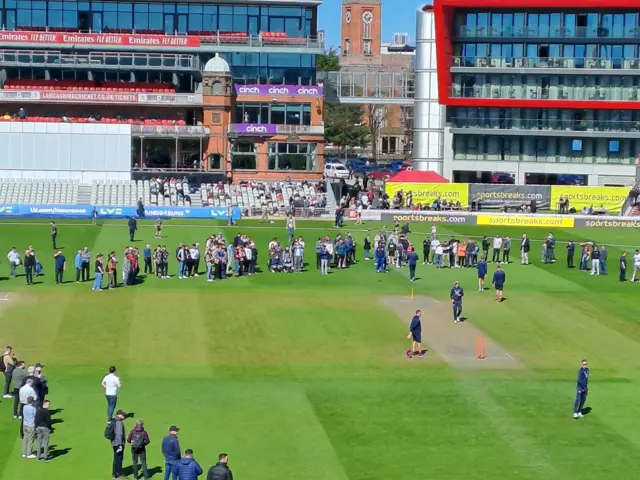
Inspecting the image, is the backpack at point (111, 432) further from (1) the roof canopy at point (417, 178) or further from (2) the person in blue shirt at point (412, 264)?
(1) the roof canopy at point (417, 178)

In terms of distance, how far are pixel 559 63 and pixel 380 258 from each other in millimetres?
40355

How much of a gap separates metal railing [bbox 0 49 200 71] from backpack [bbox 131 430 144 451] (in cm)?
6114

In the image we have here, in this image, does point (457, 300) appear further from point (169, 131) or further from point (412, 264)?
point (169, 131)

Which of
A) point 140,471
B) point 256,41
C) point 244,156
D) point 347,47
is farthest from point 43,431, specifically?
point 347,47

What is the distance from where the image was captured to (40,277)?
46469 mm

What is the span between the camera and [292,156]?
83.1 m

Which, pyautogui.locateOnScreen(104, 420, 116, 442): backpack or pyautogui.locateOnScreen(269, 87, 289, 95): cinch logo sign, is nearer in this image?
pyautogui.locateOnScreen(104, 420, 116, 442): backpack

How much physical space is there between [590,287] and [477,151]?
1636 inches

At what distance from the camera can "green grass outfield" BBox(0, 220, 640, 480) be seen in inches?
956

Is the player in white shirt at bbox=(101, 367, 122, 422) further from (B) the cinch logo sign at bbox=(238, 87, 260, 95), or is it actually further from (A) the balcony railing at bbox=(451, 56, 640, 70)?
(A) the balcony railing at bbox=(451, 56, 640, 70)

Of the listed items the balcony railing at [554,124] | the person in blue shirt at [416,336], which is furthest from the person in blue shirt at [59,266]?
the balcony railing at [554,124]

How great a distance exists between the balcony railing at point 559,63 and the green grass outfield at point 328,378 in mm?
38618

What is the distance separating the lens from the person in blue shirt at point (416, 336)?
3284 centimetres

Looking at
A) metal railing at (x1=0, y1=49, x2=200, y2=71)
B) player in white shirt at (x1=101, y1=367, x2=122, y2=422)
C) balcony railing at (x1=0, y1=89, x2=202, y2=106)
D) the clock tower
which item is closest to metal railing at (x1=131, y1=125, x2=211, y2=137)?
balcony railing at (x1=0, y1=89, x2=202, y2=106)
